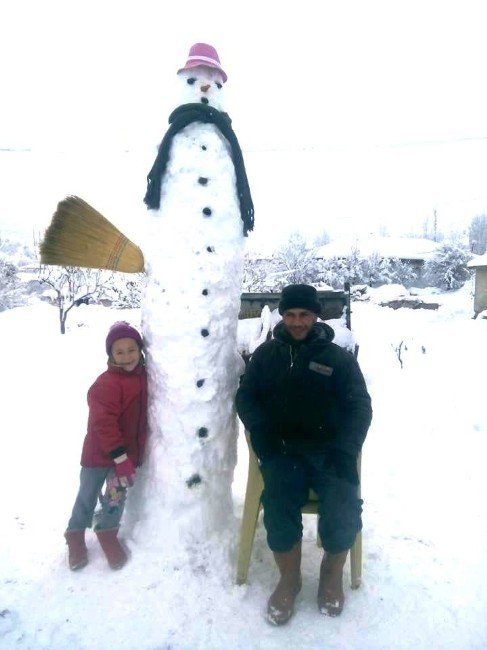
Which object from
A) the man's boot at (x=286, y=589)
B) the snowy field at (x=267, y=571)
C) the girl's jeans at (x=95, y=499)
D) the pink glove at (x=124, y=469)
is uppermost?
the pink glove at (x=124, y=469)

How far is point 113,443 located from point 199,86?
1.81m

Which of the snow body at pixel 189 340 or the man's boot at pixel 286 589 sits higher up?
the snow body at pixel 189 340

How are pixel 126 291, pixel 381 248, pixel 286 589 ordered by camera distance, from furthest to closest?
1. pixel 381 248
2. pixel 126 291
3. pixel 286 589

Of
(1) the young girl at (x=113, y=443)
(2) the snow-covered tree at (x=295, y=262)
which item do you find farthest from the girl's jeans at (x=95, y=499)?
(2) the snow-covered tree at (x=295, y=262)

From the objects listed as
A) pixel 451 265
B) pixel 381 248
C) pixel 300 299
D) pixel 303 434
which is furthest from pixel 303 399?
pixel 381 248

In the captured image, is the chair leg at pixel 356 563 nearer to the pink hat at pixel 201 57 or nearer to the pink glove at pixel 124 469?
the pink glove at pixel 124 469

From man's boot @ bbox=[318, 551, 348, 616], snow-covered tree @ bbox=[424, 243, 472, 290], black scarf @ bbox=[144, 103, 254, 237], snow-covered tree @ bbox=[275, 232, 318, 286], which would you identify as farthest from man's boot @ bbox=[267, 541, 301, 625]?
snow-covered tree @ bbox=[424, 243, 472, 290]

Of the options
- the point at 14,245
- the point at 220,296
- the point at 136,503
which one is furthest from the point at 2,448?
the point at 14,245

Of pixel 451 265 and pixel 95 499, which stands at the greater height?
pixel 451 265

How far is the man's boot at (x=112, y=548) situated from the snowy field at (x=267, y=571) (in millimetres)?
50

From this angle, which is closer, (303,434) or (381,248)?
(303,434)

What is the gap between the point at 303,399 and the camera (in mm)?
2062

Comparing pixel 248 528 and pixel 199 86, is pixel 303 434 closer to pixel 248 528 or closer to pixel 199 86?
pixel 248 528

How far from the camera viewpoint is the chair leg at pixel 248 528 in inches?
78.6
